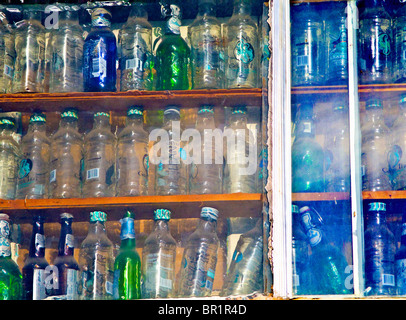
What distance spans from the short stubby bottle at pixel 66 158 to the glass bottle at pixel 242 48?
498 millimetres

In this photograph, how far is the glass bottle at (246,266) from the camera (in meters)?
1.76

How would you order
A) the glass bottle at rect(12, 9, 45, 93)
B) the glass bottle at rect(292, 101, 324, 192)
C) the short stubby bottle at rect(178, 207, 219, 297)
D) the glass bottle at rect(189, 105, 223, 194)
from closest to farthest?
1. the glass bottle at rect(292, 101, 324, 192)
2. the short stubby bottle at rect(178, 207, 219, 297)
3. the glass bottle at rect(189, 105, 223, 194)
4. the glass bottle at rect(12, 9, 45, 93)

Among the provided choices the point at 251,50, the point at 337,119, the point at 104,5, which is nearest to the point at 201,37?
the point at 251,50

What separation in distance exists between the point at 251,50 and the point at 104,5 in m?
0.49

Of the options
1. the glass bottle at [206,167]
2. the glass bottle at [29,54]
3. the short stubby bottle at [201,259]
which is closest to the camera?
the short stubby bottle at [201,259]

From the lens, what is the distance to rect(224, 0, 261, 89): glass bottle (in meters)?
1.96

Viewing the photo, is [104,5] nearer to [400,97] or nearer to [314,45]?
[314,45]

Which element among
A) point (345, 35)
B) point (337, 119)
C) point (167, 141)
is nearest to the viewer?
point (337, 119)

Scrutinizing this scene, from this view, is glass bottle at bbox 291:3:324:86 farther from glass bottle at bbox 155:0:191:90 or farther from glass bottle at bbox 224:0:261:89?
glass bottle at bbox 155:0:191:90

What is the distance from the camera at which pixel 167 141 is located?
1.98m

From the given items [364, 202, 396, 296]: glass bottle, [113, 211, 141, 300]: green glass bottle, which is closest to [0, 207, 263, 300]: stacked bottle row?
[113, 211, 141, 300]: green glass bottle

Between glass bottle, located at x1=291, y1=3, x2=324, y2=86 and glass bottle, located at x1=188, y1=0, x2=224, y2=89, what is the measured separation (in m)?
0.25

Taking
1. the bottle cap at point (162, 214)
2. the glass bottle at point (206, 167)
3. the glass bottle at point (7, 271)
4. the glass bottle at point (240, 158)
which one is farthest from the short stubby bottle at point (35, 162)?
the glass bottle at point (240, 158)

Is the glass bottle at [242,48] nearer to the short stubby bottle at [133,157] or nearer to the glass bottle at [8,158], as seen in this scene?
the short stubby bottle at [133,157]
